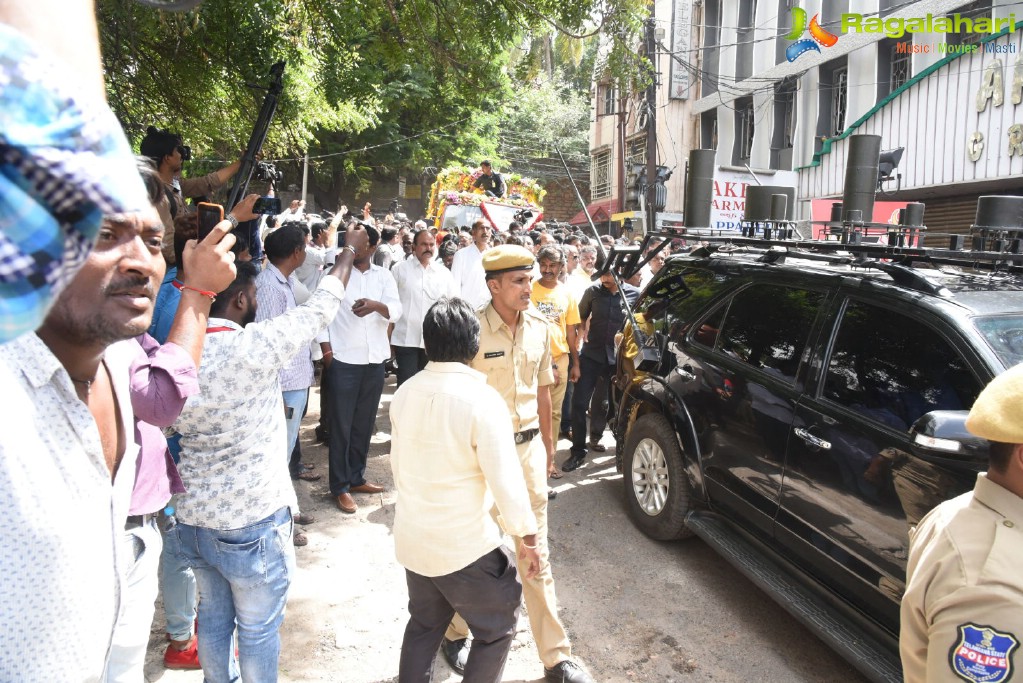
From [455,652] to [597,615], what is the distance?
34.3 inches

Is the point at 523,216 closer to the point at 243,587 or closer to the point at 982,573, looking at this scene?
the point at 243,587

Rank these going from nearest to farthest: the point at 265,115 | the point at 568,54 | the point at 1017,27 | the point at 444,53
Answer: the point at 265,115, the point at 444,53, the point at 568,54, the point at 1017,27

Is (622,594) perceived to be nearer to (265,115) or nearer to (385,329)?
(385,329)

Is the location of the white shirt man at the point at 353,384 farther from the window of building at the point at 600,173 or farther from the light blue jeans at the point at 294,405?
the window of building at the point at 600,173

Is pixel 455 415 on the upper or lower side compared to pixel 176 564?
upper

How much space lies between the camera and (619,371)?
550 centimetres

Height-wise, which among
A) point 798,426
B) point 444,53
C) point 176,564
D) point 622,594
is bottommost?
point 622,594

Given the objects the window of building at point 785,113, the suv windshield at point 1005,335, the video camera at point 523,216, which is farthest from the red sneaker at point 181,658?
the window of building at point 785,113

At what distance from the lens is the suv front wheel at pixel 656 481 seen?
4480mm

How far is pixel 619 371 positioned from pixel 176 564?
11.1 feet

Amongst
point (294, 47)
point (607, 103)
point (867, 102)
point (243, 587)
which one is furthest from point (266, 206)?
point (607, 103)

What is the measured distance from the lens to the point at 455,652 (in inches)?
136

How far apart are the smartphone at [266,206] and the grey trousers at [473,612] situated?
1.81m

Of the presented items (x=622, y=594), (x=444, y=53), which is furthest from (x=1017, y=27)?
(x=622, y=594)
